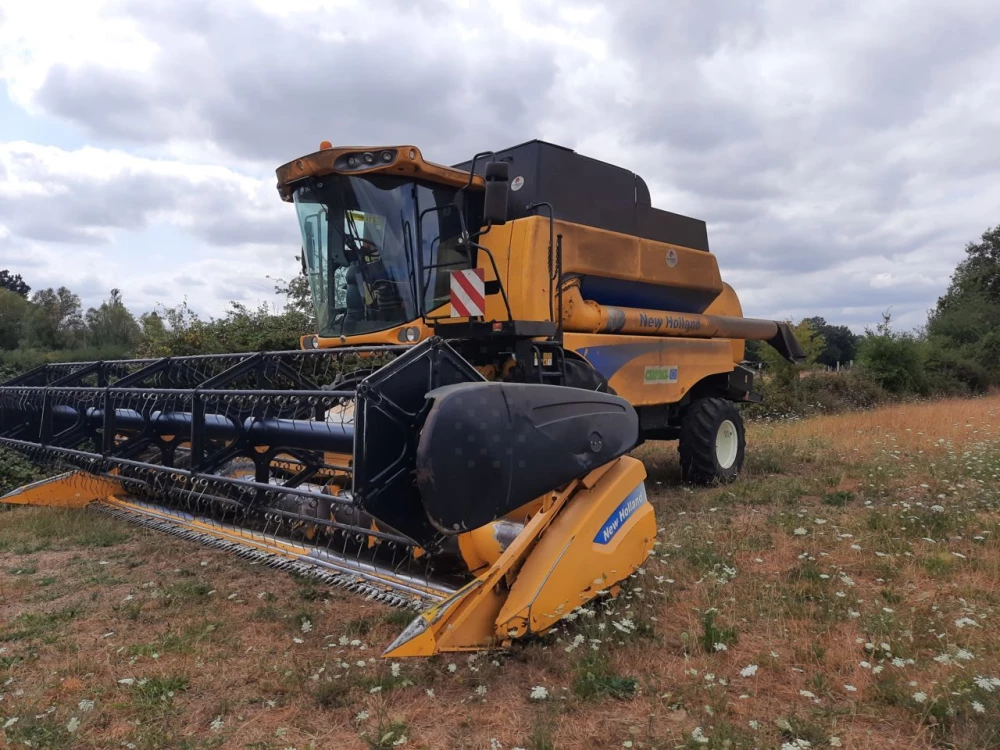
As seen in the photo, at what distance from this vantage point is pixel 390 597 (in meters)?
3.31

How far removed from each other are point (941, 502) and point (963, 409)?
10974mm

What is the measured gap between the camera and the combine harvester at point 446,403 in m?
2.95

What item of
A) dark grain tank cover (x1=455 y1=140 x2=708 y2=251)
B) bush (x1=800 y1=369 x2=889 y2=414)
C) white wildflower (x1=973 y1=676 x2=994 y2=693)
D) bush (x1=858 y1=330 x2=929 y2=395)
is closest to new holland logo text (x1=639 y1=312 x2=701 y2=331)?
dark grain tank cover (x1=455 y1=140 x2=708 y2=251)

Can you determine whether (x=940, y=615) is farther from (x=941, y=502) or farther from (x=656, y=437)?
(x=656, y=437)

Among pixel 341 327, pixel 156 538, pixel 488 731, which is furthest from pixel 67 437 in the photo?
pixel 488 731

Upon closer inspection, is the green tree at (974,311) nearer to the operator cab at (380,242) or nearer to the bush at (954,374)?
the bush at (954,374)

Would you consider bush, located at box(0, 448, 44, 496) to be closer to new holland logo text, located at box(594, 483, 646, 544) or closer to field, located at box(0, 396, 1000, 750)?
field, located at box(0, 396, 1000, 750)

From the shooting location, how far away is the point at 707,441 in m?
7.24

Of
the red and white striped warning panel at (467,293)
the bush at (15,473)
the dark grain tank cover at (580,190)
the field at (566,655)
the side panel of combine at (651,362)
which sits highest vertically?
the dark grain tank cover at (580,190)

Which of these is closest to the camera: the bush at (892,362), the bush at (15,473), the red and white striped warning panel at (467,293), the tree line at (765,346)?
the red and white striped warning panel at (467,293)

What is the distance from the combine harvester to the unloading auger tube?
0.01m

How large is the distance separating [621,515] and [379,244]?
2851 mm

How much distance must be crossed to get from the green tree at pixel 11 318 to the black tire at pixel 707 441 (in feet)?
82.8

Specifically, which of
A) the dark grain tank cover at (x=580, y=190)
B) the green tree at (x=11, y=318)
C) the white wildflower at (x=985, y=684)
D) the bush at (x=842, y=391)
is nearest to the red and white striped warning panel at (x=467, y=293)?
the dark grain tank cover at (x=580, y=190)
